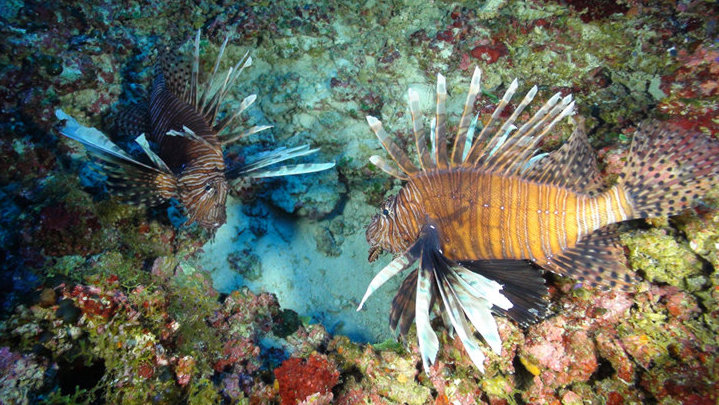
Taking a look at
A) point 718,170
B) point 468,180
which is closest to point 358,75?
point 468,180

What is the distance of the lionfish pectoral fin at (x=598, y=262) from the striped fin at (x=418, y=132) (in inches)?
47.5

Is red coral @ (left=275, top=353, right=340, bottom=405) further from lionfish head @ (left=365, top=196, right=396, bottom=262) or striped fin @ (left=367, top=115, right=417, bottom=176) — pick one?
striped fin @ (left=367, top=115, right=417, bottom=176)

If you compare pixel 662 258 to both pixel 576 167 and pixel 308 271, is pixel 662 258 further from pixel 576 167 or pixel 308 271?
pixel 308 271

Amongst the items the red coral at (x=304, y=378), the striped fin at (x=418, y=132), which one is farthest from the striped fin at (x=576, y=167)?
the red coral at (x=304, y=378)

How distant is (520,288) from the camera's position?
2.70m

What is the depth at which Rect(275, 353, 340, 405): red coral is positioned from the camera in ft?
8.87

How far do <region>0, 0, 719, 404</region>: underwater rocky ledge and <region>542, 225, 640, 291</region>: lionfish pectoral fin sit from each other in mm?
234

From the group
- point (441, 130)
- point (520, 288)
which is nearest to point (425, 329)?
point (520, 288)

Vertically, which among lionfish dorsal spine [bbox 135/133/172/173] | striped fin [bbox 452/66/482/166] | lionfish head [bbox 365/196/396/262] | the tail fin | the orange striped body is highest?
the tail fin

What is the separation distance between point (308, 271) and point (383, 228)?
257 centimetres

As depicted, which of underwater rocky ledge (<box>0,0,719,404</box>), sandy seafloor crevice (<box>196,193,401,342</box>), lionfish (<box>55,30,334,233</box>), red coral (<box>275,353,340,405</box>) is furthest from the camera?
sandy seafloor crevice (<box>196,193,401,342</box>)

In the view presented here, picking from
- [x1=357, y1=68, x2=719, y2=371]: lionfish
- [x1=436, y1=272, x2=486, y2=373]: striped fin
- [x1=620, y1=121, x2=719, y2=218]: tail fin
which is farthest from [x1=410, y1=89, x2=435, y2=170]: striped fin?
[x1=620, y1=121, x2=719, y2=218]: tail fin

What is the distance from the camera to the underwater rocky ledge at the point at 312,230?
91.7 inches

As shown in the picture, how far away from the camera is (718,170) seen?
7.00ft
